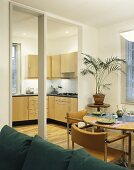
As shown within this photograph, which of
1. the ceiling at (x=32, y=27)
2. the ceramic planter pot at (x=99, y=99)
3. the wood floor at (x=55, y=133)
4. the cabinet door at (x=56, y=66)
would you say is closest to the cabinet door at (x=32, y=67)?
the cabinet door at (x=56, y=66)

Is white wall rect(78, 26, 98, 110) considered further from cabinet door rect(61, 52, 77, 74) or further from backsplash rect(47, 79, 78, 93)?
backsplash rect(47, 79, 78, 93)

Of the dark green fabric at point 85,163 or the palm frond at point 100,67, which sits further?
the palm frond at point 100,67

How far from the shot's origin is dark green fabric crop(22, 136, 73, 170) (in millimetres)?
1417

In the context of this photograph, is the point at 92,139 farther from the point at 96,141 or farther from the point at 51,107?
the point at 51,107

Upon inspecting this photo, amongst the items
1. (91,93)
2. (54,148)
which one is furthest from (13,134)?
(91,93)

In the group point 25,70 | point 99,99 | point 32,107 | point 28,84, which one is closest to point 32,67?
point 25,70

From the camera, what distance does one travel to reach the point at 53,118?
21.6ft

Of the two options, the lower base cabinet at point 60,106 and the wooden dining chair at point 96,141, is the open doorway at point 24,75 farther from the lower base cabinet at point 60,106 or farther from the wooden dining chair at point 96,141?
the wooden dining chair at point 96,141

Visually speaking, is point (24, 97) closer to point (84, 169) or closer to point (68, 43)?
point (68, 43)

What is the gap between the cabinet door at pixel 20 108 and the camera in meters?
6.21

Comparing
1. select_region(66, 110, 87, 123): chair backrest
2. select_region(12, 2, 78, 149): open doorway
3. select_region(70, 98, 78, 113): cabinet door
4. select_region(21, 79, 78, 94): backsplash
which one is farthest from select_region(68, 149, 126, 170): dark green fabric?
select_region(21, 79, 78, 94): backsplash

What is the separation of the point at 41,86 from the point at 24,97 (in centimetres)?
208

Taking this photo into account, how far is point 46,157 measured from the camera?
4.94 ft

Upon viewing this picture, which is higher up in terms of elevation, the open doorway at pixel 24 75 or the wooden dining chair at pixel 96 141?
the open doorway at pixel 24 75
